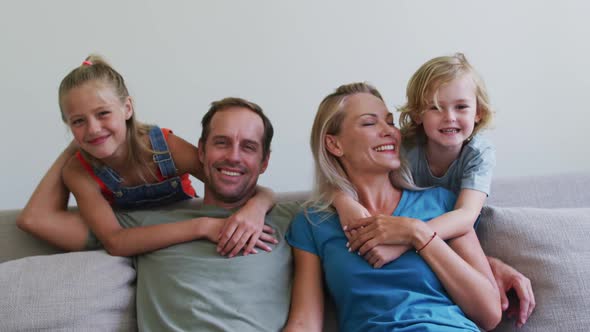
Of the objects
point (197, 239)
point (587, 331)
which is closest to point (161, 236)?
point (197, 239)

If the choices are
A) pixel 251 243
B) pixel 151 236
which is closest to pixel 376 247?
pixel 251 243

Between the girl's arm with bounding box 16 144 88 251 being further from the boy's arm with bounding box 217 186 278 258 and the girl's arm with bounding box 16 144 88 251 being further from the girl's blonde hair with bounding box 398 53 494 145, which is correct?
the girl's blonde hair with bounding box 398 53 494 145

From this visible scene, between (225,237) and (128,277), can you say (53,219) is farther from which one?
(225,237)

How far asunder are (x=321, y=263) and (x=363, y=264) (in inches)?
6.2

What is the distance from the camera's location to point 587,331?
1353mm

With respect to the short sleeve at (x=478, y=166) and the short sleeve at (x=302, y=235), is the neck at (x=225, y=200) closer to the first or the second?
the short sleeve at (x=302, y=235)

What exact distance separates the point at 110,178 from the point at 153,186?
0.14 meters

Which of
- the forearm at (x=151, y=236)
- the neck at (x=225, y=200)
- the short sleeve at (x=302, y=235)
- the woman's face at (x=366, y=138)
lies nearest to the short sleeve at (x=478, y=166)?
the woman's face at (x=366, y=138)

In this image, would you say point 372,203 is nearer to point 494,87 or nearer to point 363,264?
point 363,264

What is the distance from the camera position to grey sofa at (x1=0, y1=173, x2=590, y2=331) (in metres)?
1.38

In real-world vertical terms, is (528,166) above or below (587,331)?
above

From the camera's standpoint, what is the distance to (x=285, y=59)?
7.02 feet

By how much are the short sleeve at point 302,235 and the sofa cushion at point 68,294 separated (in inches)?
19.5

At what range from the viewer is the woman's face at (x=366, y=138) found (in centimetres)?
154
